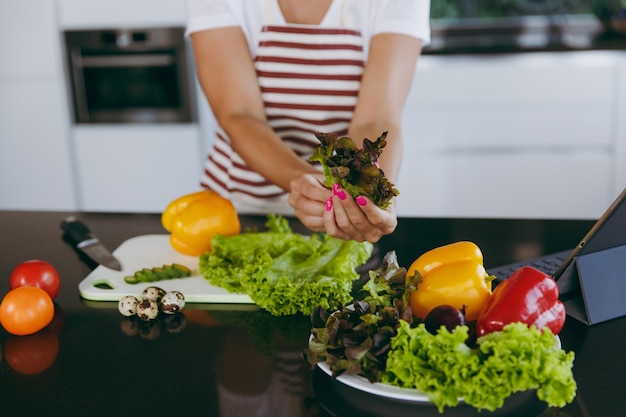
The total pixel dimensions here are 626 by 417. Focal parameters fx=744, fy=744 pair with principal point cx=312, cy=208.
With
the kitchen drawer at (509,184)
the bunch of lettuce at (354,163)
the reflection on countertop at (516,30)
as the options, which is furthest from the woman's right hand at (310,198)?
the reflection on countertop at (516,30)

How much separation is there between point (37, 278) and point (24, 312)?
126 mm

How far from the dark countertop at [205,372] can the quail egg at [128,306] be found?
0.05ft

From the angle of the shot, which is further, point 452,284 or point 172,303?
point 172,303

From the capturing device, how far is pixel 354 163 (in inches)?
38.8

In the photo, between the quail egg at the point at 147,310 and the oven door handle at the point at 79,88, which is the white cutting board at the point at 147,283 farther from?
the oven door handle at the point at 79,88

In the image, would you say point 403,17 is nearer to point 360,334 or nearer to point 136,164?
point 360,334

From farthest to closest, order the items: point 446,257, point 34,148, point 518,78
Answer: point 34,148, point 518,78, point 446,257

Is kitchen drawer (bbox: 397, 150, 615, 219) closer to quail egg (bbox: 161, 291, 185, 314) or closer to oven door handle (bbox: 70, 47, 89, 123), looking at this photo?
oven door handle (bbox: 70, 47, 89, 123)

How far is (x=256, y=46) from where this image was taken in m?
1.79

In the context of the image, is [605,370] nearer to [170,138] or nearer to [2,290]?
[2,290]

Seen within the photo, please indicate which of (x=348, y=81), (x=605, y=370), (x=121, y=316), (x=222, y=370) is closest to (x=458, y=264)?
(x=605, y=370)

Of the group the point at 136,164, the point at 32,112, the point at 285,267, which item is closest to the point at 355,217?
the point at 285,267

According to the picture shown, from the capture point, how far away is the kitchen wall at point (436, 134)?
306 cm

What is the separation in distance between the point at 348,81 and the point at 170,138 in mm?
1670
